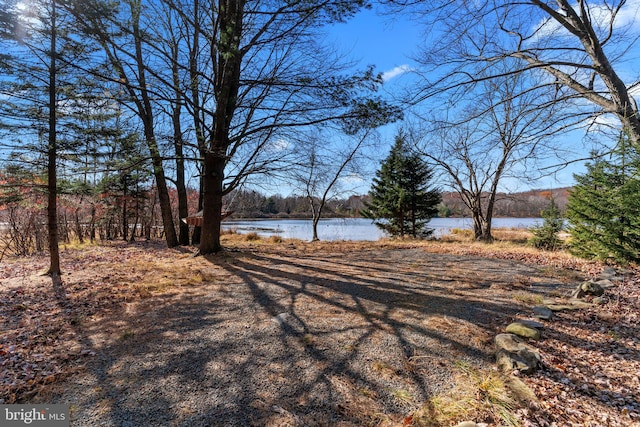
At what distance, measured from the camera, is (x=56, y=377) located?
196 cm

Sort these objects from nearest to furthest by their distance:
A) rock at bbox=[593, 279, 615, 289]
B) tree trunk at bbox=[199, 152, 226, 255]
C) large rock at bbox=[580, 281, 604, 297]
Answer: large rock at bbox=[580, 281, 604, 297] < rock at bbox=[593, 279, 615, 289] < tree trunk at bbox=[199, 152, 226, 255]

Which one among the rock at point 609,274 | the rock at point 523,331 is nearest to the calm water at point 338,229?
the rock at point 609,274

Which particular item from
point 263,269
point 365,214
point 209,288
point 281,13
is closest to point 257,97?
point 281,13

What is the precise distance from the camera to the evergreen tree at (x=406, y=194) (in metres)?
14.1

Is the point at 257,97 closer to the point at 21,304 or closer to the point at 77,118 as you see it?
the point at 77,118

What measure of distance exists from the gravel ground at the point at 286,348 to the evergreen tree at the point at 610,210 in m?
1.77

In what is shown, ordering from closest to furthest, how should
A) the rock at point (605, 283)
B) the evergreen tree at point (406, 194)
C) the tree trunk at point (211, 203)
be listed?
the rock at point (605, 283) → the tree trunk at point (211, 203) → the evergreen tree at point (406, 194)

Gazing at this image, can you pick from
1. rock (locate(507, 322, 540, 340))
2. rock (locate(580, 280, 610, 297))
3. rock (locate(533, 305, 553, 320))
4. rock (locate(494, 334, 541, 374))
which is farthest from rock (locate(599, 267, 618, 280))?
rock (locate(494, 334, 541, 374))

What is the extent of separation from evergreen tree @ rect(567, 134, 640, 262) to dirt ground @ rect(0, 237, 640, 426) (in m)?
0.81

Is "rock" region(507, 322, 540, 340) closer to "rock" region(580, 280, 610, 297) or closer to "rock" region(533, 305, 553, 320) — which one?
"rock" region(533, 305, 553, 320)

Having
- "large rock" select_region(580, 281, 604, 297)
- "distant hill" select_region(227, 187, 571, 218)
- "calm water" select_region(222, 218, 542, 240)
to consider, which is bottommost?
"calm water" select_region(222, 218, 542, 240)

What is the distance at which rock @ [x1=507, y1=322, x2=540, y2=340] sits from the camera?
262 centimetres

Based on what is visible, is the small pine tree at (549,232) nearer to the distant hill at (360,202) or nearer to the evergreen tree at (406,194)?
the distant hill at (360,202)

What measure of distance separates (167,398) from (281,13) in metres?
5.26
